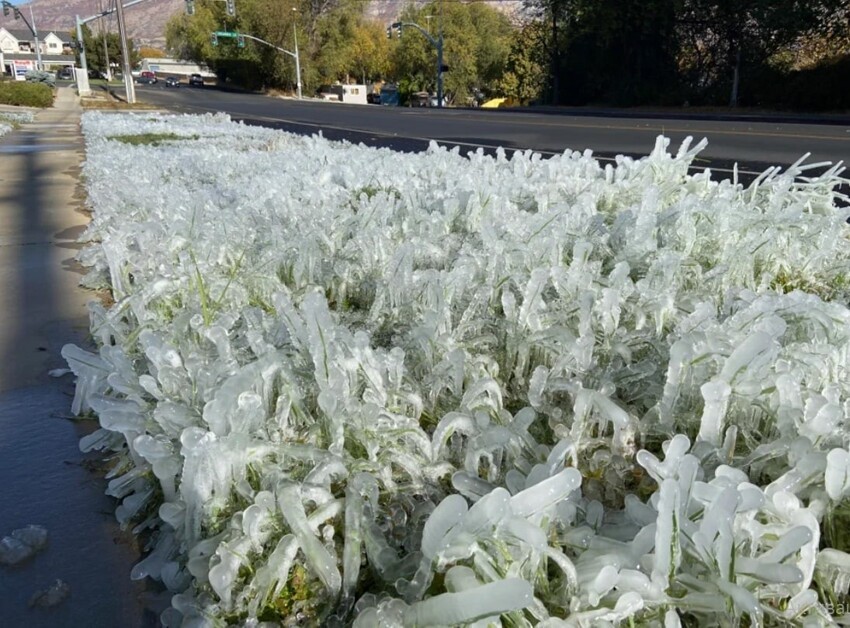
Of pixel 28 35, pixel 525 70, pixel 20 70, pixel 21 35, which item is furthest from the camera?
pixel 21 35

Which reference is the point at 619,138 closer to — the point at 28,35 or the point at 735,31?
the point at 735,31

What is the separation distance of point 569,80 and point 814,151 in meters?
32.9

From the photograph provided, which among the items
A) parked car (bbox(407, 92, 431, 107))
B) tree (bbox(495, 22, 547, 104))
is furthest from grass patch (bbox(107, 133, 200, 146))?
parked car (bbox(407, 92, 431, 107))

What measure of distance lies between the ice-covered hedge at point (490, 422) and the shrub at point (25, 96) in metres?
36.1

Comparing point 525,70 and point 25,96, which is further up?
point 525,70

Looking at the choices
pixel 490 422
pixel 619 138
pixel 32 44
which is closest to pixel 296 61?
pixel 619 138

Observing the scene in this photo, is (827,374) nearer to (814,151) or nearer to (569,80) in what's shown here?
(814,151)

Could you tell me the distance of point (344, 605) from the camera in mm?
1369

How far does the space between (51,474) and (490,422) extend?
1.22m

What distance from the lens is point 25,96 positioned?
111 feet

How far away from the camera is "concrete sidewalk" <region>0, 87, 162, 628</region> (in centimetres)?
152

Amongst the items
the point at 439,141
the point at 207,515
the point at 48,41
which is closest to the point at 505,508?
the point at 207,515

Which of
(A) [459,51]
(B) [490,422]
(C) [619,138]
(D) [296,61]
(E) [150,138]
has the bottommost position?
(B) [490,422]

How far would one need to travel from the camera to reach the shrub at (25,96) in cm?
3372
